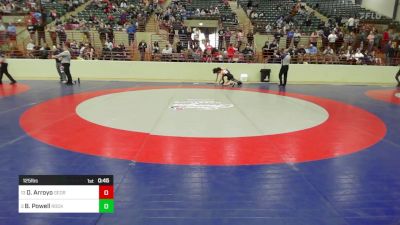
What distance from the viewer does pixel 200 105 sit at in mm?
10055

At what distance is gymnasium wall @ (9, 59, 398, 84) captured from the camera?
1667 cm

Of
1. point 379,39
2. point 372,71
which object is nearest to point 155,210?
point 372,71

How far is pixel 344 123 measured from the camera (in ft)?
27.1

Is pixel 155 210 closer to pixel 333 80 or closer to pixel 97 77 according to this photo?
pixel 97 77

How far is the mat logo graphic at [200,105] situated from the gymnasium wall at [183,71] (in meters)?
6.19

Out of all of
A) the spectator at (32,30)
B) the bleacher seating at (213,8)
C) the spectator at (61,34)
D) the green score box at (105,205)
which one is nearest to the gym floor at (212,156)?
the green score box at (105,205)

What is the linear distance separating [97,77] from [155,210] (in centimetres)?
1385

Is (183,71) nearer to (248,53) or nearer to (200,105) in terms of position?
(248,53)

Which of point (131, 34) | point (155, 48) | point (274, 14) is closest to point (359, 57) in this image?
point (274, 14)

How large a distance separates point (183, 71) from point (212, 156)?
11768 millimetres

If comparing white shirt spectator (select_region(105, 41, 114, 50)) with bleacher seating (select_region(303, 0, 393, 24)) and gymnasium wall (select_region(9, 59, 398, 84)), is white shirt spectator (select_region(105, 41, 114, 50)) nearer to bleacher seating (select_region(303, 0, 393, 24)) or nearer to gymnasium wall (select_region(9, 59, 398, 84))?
gymnasium wall (select_region(9, 59, 398, 84))

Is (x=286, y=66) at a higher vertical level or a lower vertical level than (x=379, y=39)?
lower

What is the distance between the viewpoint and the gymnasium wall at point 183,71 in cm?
1667
